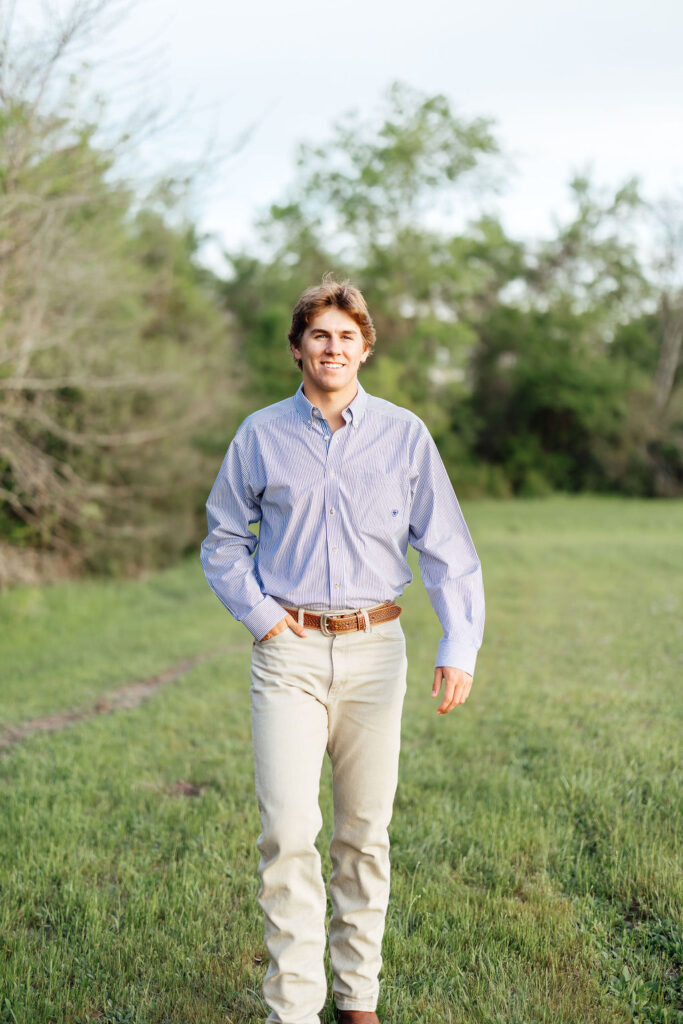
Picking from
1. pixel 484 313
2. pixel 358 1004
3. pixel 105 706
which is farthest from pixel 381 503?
pixel 484 313

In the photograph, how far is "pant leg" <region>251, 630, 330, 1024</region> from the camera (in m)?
2.88

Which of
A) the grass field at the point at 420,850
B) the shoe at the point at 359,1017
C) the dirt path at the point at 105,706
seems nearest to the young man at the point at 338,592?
the shoe at the point at 359,1017

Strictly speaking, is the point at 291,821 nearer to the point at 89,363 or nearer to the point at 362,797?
the point at 362,797

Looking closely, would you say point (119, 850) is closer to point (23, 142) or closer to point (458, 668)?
point (458, 668)

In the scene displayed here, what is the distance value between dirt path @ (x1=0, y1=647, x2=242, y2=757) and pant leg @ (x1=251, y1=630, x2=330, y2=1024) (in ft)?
14.2

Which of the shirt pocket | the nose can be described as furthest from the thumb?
the nose

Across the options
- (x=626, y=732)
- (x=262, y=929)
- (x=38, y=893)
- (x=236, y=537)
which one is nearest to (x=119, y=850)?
(x=38, y=893)

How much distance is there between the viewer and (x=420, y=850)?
4441 mm

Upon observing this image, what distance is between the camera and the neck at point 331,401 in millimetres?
3232

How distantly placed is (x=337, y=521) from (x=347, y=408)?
0.40m

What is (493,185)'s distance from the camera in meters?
36.6

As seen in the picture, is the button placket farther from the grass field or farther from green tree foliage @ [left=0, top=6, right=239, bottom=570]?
green tree foliage @ [left=0, top=6, right=239, bottom=570]

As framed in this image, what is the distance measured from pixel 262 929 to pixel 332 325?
2453 millimetres

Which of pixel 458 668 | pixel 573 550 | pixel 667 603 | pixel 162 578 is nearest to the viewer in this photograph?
pixel 458 668
